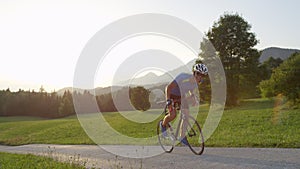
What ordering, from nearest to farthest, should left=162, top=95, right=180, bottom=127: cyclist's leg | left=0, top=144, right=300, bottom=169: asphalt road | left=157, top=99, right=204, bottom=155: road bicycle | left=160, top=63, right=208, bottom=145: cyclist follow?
left=0, top=144, right=300, bottom=169: asphalt road
left=160, top=63, right=208, bottom=145: cyclist
left=157, top=99, right=204, bottom=155: road bicycle
left=162, top=95, right=180, bottom=127: cyclist's leg

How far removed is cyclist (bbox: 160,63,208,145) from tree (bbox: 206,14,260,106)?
29.8 metres

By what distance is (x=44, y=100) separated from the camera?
8600 cm

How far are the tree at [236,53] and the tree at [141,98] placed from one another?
26761 millimetres

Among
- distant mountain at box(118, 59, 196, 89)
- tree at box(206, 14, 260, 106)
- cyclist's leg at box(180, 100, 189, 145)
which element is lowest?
cyclist's leg at box(180, 100, 189, 145)

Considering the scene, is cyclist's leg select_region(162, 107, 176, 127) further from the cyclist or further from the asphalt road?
the asphalt road

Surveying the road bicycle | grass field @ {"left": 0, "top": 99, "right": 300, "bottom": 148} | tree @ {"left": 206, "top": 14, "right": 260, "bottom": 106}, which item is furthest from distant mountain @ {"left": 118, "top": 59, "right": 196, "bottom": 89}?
tree @ {"left": 206, "top": 14, "right": 260, "bottom": 106}

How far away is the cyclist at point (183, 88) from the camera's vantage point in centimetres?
937

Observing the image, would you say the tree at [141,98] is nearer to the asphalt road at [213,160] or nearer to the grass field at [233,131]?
the grass field at [233,131]

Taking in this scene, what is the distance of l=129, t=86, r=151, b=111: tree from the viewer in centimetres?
1298

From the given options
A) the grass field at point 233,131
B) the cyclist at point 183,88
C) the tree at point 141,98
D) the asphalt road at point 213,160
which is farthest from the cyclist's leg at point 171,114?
the tree at point 141,98

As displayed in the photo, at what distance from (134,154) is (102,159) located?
98cm

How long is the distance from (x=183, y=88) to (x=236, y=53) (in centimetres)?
3129

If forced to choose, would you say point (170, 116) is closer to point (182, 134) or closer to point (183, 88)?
point (182, 134)

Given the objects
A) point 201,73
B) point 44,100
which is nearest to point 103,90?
point 201,73
